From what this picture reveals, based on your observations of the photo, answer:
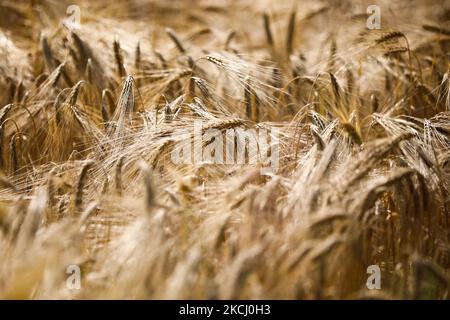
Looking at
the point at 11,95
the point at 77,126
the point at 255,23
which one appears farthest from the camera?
the point at 255,23

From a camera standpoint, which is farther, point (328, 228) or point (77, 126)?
point (77, 126)

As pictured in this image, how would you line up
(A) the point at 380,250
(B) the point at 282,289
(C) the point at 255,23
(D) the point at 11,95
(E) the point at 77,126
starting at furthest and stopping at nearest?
(C) the point at 255,23
(D) the point at 11,95
(E) the point at 77,126
(A) the point at 380,250
(B) the point at 282,289

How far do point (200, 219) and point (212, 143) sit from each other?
0.44m

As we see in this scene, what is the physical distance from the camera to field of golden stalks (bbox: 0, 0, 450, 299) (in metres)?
2.23

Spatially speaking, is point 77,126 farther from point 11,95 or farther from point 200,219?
point 200,219

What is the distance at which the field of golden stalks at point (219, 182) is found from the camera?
223 cm

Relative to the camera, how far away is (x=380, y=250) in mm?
2820

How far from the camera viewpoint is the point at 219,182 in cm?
267

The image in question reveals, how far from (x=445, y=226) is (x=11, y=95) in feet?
8.59

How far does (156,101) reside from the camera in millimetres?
3650

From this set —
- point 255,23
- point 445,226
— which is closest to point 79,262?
point 445,226

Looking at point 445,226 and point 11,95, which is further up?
point 11,95
